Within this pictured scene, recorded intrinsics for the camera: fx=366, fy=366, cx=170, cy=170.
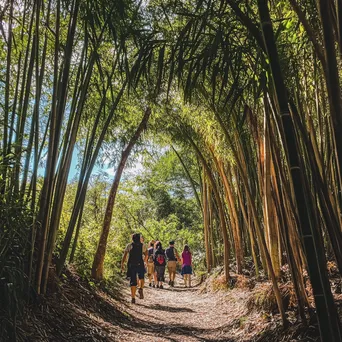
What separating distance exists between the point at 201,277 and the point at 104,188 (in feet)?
12.0

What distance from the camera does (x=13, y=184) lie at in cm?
245

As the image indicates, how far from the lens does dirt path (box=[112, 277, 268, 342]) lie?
3.24 m

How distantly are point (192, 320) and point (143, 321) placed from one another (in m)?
0.58

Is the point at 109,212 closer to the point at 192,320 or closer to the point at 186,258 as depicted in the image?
the point at 192,320

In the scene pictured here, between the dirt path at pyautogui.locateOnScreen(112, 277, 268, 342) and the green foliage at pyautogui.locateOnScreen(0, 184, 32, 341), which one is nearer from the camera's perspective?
the green foliage at pyautogui.locateOnScreen(0, 184, 32, 341)

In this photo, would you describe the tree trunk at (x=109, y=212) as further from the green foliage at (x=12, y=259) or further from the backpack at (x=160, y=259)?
the green foliage at (x=12, y=259)

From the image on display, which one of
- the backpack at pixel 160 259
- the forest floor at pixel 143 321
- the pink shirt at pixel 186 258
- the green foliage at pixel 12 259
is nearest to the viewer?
the green foliage at pixel 12 259

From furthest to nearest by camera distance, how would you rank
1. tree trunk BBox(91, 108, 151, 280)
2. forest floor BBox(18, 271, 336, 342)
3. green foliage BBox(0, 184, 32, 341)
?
tree trunk BBox(91, 108, 151, 280) → forest floor BBox(18, 271, 336, 342) → green foliage BBox(0, 184, 32, 341)

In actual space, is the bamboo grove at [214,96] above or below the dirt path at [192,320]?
above

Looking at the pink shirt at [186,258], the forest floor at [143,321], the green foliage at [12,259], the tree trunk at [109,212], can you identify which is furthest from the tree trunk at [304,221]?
the pink shirt at [186,258]

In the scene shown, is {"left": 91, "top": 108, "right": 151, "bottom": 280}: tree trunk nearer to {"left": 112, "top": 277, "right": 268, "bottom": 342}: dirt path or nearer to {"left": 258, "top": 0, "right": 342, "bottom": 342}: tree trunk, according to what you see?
{"left": 112, "top": 277, "right": 268, "bottom": 342}: dirt path

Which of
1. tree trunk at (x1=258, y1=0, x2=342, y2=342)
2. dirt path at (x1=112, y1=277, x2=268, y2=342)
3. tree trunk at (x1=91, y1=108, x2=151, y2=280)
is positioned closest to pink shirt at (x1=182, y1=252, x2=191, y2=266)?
dirt path at (x1=112, y1=277, x2=268, y2=342)

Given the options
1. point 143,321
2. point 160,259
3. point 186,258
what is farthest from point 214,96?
point 186,258

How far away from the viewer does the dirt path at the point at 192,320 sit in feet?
10.6
